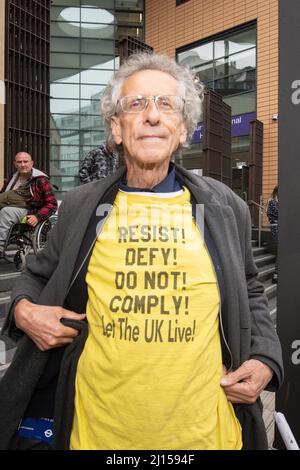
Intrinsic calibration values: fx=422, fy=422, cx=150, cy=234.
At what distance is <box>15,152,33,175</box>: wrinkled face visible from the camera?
15.6 feet

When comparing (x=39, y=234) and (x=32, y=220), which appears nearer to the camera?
(x=32, y=220)

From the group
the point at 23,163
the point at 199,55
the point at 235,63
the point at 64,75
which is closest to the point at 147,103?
the point at 23,163

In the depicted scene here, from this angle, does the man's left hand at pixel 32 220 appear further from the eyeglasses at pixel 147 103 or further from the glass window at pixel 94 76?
the glass window at pixel 94 76

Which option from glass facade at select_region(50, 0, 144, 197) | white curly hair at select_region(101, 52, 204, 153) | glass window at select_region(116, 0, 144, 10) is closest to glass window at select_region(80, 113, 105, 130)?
glass facade at select_region(50, 0, 144, 197)

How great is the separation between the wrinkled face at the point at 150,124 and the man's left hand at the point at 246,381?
2.08ft

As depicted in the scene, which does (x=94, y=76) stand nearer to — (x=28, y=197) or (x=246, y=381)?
(x=28, y=197)

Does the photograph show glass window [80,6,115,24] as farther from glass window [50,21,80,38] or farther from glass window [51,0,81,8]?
glass window [50,21,80,38]

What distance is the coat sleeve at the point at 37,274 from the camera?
1.27 m

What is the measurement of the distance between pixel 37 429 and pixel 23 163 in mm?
3964

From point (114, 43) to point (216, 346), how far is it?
16661mm

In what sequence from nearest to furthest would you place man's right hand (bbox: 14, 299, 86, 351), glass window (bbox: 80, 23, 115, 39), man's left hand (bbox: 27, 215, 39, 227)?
man's right hand (bbox: 14, 299, 86, 351), man's left hand (bbox: 27, 215, 39, 227), glass window (bbox: 80, 23, 115, 39)

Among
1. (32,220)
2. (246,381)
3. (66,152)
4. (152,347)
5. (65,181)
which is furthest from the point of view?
(66,152)

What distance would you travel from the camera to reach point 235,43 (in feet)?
44.1

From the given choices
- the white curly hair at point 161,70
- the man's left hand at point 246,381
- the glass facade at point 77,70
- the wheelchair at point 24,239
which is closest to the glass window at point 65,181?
the glass facade at point 77,70
